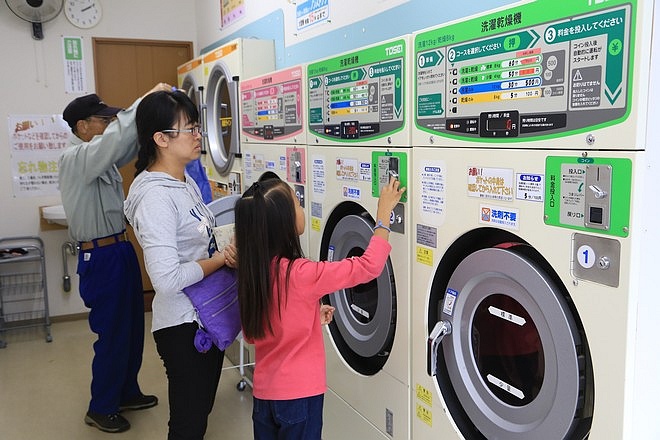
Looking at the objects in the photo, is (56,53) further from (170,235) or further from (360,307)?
(360,307)

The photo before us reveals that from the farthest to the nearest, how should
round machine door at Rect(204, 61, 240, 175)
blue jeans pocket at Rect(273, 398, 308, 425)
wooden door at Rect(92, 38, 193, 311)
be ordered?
wooden door at Rect(92, 38, 193, 311), round machine door at Rect(204, 61, 240, 175), blue jeans pocket at Rect(273, 398, 308, 425)

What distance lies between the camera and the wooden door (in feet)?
15.7

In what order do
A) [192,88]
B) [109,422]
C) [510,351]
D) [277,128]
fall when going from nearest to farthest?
[510,351] → [277,128] → [109,422] → [192,88]

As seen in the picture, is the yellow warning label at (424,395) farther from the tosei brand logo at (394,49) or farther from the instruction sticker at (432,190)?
the tosei brand logo at (394,49)

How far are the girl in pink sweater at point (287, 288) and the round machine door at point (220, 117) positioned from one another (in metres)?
1.63

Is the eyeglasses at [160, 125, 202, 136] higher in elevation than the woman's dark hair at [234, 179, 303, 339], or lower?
higher

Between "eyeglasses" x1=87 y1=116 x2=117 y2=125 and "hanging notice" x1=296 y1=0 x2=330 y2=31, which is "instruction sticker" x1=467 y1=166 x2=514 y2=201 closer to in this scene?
"hanging notice" x1=296 y1=0 x2=330 y2=31

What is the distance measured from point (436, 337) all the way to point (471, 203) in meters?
0.40

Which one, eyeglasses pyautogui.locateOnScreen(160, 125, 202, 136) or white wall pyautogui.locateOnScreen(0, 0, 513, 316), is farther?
white wall pyautogui.locateOnScreen(0, 0, 513, 316)

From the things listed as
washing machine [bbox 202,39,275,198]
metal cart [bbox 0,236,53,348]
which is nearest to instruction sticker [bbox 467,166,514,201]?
washing machine [bbox 202,39,275,198]

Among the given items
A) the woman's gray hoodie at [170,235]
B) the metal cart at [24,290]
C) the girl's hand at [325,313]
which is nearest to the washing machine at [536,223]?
the girl's hand at [325,313]

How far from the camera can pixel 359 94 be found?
1.90 meters

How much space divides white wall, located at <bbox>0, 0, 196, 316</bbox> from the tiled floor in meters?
0.68

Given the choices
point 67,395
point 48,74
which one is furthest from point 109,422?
point 48,74
